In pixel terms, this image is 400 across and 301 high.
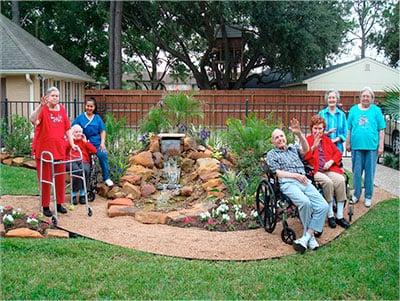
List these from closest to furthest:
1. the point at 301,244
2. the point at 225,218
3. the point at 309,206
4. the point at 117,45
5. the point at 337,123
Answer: the point at 301,244 → the point at 309,206 → the point at 225,218 → the point at 337,123 → the point at 117,45

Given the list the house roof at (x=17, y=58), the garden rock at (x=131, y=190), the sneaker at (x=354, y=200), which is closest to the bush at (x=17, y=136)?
the garden rock at (x=131, y=190)

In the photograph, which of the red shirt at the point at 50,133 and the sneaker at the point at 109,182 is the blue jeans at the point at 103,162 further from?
the red shirt at the point at 50,133

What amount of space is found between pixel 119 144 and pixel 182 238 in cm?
355

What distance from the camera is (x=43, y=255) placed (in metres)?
4.02

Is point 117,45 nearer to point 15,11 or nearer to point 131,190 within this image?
point 15,11

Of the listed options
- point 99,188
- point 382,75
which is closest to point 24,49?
point 99,188

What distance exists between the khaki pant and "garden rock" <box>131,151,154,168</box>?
128 inches

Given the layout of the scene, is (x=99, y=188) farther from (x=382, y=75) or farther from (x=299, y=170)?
(x=382, y=75)

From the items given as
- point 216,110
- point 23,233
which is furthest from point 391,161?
point 23,233

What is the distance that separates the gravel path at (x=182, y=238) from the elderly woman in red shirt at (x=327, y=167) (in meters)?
0.23

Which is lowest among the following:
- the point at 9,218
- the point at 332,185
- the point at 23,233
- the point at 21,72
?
the point at 23,233

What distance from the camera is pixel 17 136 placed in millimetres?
8930

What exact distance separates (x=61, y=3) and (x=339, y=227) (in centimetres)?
2287

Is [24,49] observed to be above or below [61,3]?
below
